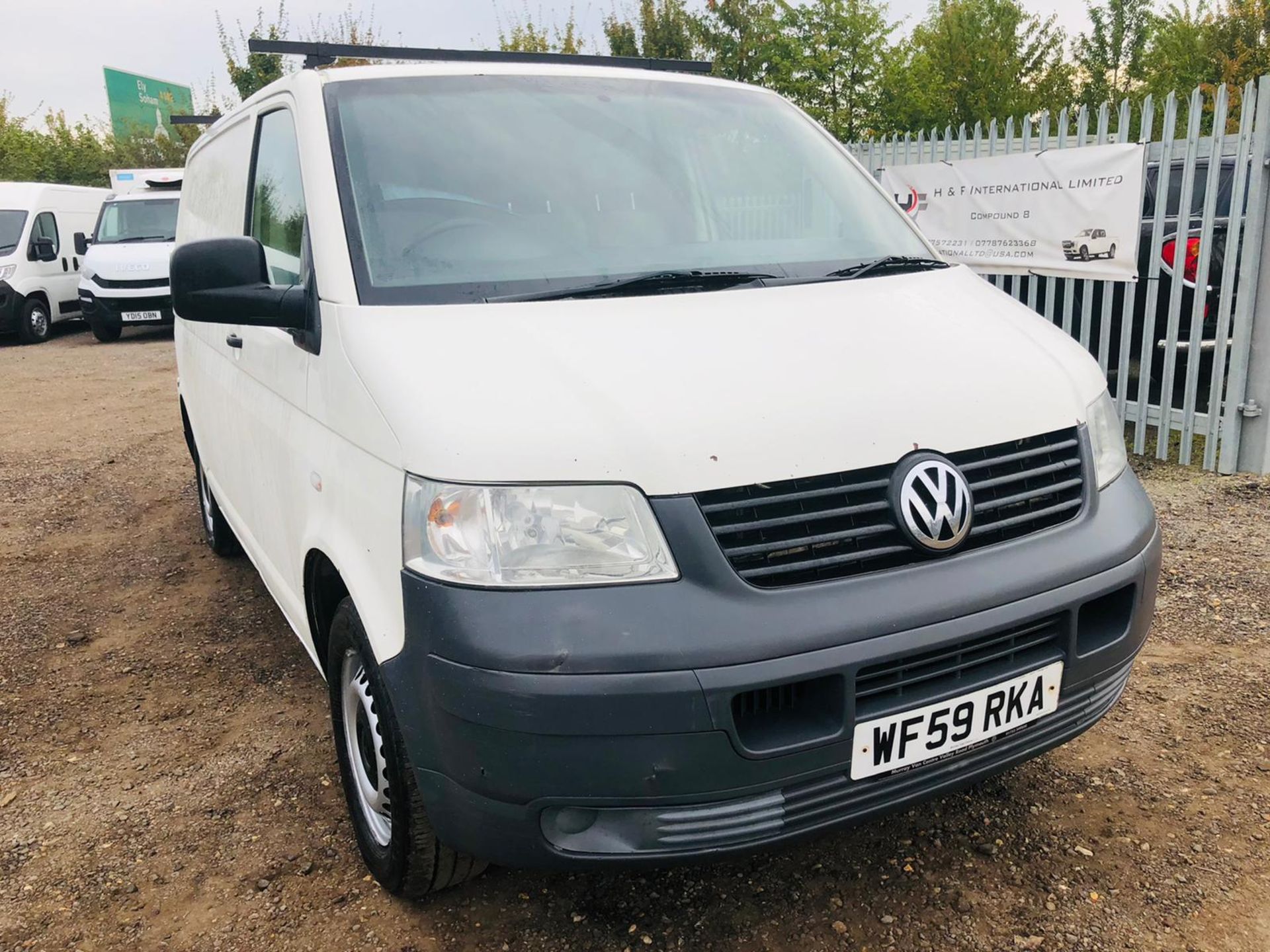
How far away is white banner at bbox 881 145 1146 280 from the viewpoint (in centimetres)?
607

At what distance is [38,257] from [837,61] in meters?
15.0

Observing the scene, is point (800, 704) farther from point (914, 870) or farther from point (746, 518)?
point (914, 870)

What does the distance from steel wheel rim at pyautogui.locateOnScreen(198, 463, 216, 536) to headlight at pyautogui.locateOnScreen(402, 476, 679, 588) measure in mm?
3464

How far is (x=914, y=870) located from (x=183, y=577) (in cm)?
372

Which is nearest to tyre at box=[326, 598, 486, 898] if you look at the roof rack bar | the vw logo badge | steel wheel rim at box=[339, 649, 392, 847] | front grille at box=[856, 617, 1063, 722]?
steel wheel rim at box=[339, 649, 392, 847]

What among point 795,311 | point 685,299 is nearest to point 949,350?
point 795,311

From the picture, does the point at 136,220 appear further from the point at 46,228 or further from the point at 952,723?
the point at 952,723

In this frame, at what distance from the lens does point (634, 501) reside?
190 centimetres

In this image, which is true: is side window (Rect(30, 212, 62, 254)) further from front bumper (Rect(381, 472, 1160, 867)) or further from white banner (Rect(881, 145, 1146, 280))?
front bumper (Rect(381, 472, 1160, 867))

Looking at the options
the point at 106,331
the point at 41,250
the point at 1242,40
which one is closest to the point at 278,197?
the point at 106,331

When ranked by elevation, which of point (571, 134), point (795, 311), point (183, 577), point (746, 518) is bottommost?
point (183, 577)

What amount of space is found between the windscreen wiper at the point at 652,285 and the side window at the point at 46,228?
1581 cm

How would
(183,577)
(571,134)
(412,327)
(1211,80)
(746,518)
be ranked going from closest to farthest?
(746,518) → (412,327) → (571,134) → (183,577) → (1211,80)

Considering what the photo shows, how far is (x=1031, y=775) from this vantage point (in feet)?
9.50
